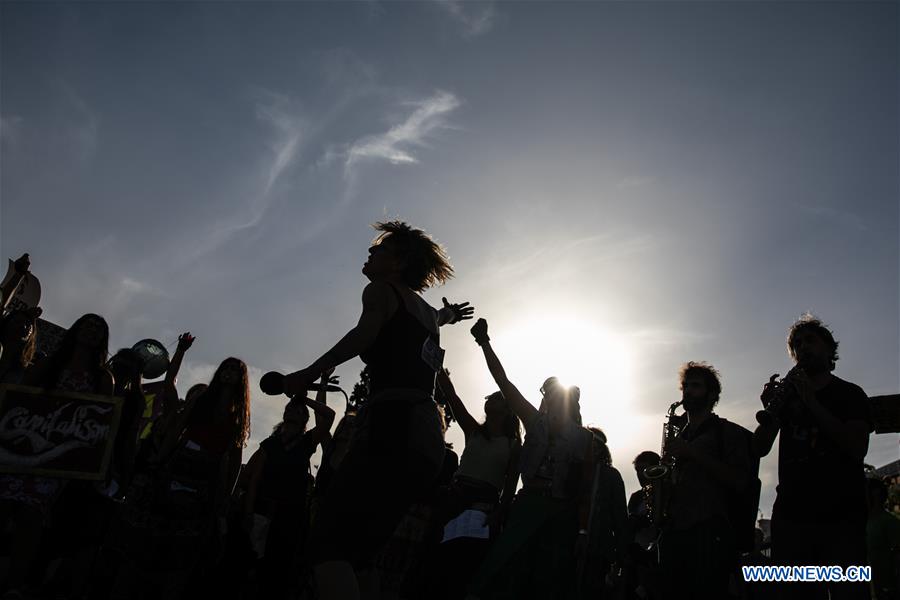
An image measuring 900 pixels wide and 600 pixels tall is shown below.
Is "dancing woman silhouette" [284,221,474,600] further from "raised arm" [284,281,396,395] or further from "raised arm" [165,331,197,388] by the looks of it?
"raised arm" [165,331,197,388]

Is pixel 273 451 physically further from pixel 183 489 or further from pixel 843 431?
pixel 843 431

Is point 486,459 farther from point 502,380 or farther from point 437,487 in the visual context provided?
point 502,380

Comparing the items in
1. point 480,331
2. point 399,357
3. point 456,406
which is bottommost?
point 399,357

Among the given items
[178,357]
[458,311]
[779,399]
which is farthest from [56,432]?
[779,399]

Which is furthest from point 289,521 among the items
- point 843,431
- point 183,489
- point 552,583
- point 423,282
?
point 843,431

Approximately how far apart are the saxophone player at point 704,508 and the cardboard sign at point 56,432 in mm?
5069

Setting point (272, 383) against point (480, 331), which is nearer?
point (272, 383)

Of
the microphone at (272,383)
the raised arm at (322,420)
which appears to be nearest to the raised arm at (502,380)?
the raised arm at (322,420)

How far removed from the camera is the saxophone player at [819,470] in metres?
4.59

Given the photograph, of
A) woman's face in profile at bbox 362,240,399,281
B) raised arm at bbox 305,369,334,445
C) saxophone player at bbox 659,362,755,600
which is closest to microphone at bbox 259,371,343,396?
woman's face in profile at bbox 362,240,399,281

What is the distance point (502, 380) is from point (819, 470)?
2640 mm

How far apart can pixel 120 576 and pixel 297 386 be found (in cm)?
431

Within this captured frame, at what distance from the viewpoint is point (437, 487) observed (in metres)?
6.25

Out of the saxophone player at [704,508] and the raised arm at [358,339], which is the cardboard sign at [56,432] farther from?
the saxophone player at [704,508]
